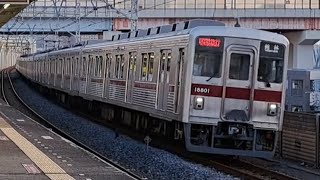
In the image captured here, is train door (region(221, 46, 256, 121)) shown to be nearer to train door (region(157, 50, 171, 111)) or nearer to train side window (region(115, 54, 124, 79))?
train door (region(157, 50, 171, 111))

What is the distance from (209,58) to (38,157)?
4287 millimetres

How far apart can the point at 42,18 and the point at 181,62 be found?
40.6 metres

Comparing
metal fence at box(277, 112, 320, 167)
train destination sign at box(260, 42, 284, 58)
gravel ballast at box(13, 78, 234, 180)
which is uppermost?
train destination sign at box(260, 42, 284, 58)

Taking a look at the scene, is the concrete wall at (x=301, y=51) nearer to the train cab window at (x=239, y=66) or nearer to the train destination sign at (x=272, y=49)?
the train destination sign at (x=272, y=49)

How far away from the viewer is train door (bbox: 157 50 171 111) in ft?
46.0

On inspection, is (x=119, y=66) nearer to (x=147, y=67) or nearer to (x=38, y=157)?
(x=147, y=67)

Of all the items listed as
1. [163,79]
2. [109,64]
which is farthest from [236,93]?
[109,64]

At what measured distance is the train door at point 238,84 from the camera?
41.8 ft

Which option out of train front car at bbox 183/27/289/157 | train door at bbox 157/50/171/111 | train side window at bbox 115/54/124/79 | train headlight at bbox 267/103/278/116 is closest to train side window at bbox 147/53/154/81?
train door at bbox 157/50/171/111

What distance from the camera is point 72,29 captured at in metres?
54.8

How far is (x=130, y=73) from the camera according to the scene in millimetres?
17469

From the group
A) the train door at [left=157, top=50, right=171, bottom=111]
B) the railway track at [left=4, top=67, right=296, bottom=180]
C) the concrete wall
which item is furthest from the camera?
the concrete wall

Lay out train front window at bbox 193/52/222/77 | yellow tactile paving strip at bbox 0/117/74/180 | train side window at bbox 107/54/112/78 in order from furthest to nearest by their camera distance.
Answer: train side window at bbox 107/54/112/78, train front window at bbox 193/52/222/77, yellow tactile paving strip at bbox 0/117/74/180

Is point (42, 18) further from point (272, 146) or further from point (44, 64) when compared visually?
point (272, 146)
